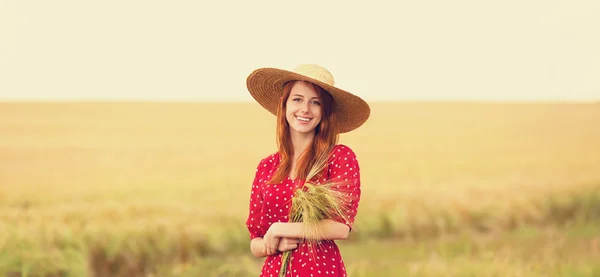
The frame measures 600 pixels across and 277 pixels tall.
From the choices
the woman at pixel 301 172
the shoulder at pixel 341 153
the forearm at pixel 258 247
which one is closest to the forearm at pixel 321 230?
the woman at pixel 301 172

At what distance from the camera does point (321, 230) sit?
310cm

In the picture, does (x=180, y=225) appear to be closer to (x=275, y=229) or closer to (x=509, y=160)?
(x=275, y=229)

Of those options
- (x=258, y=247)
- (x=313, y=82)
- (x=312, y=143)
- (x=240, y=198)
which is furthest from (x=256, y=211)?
(x=240, y=198)

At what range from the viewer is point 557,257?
20.5ft

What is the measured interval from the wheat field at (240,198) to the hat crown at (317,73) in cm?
253

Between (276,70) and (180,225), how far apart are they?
3.09 meters

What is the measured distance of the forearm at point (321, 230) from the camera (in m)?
3.10

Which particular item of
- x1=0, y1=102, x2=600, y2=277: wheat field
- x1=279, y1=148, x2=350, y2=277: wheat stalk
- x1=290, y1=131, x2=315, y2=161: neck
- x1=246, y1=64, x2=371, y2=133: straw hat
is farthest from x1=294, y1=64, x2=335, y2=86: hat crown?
x1=0, y1=102, x2=600, y2=277: wheat field

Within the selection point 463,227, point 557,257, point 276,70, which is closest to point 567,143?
point 463,227

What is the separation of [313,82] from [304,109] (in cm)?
12

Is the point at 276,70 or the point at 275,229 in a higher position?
the point at 276,70

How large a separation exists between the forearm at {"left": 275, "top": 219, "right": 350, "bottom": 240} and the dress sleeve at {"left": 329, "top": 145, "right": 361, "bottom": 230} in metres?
0.03

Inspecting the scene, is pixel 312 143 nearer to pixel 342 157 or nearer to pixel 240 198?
pixel 342 157

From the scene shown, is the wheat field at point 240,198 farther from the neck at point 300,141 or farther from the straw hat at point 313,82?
the neck at point 300,141
